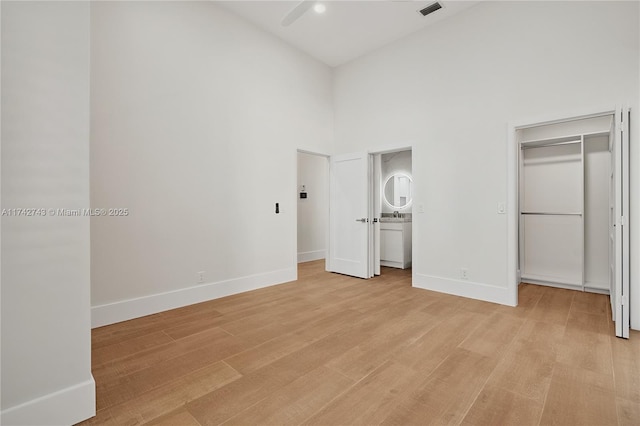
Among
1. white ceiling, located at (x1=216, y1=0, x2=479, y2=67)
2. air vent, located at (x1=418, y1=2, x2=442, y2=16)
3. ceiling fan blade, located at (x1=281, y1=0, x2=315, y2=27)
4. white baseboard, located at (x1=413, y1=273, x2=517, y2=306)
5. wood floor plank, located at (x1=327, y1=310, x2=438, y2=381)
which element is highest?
white ceiling, located at (x1=216, y1=0, x2=479, y2=67)

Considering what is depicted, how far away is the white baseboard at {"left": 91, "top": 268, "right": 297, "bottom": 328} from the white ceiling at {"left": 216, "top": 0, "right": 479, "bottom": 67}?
3.67 m

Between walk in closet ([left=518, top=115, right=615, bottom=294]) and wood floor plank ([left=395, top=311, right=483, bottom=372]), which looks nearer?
wood floor plank ([left=395, top=311, right=483, bottom=372])

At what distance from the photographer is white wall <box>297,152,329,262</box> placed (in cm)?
662

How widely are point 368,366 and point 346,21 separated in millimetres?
4360

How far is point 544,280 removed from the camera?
4.48 meters

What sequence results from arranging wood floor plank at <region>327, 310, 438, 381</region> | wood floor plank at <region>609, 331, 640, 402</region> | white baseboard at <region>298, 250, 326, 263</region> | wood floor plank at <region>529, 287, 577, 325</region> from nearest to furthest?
wood floor plank at <region>609, 331, 640, 402</region> < wood floor plank at <region>327, 310, 438, 381</region> < wood floor plank at <region>529, 287, 577, 325</region> < white baseboard at <region>298, 250, 326, 263</region>

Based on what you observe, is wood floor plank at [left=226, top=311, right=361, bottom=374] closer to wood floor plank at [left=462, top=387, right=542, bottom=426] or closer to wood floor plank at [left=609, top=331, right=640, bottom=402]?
wood floor plank at [left=462, top=387, right=542, bottom=426]

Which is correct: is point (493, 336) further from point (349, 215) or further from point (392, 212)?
point (392, 212)

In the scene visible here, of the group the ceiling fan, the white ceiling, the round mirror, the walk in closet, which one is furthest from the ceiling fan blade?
the round mirror

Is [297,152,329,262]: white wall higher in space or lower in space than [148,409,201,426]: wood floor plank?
higher

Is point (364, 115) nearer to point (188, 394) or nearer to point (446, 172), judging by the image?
point (446, 172)

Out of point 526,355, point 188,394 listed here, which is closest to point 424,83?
point 526,355

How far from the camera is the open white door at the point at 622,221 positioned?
259cm

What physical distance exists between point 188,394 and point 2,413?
83 cm
